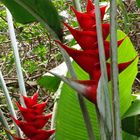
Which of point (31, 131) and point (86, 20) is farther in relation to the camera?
point (31, 131)

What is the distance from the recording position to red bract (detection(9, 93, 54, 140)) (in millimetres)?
809

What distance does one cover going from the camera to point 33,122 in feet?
2.73

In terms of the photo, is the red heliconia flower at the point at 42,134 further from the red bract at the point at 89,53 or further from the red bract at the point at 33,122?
the red bract at the point at 89,53

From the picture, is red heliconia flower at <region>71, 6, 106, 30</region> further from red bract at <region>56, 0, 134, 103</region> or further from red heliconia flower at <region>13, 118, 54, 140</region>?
red heliconia flower at <region>13, 118, 54, 140</region>

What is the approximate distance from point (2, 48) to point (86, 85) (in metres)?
2.85

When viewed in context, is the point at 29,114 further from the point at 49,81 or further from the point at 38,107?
the point at 49,81

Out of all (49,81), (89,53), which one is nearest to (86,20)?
(89,53)

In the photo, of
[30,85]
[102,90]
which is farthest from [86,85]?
[30,85]

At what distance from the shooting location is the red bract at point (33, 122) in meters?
0.81

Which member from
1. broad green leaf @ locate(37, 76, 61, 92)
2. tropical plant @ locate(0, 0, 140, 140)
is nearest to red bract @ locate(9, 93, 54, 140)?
tropical plant @ locate(0, 0, 140, 140)

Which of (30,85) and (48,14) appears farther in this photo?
(30,85)

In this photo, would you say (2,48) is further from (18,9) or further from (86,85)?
(86,85)

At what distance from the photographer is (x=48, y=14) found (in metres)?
0.63

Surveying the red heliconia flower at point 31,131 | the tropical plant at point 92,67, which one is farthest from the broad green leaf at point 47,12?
the red heliconia flower at point 31,131
